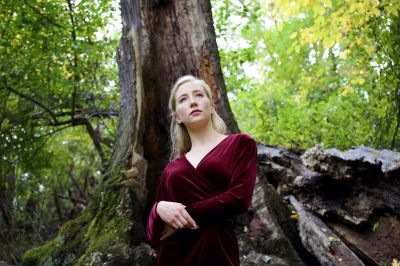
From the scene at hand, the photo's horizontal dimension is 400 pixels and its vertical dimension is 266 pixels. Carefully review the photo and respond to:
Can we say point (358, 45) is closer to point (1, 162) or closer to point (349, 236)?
point (349, 236)

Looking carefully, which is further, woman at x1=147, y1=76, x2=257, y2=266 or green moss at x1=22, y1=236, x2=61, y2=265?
green moss at x1=22, y1=236, x2=61, y2=265

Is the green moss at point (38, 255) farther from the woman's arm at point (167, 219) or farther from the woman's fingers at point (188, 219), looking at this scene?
the woman's fingers at point (188, 219)

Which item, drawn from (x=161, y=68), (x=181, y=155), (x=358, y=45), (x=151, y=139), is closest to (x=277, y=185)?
(x=151, y=139)

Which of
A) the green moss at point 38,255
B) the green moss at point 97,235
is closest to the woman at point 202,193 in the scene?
the green moss at point 97,235

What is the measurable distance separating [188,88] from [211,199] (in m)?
0.73

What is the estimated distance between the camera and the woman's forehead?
2.29 meters

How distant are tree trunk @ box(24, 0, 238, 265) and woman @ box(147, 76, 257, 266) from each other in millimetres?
1319

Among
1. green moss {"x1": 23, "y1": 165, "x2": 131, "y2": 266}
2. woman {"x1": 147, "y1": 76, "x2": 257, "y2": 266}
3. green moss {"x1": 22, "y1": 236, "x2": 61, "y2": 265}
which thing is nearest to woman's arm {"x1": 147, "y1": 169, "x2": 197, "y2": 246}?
woman {"x1": 147, "y1": 76, "x2": 257, "y2": 266}

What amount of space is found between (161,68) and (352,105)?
14.8ft

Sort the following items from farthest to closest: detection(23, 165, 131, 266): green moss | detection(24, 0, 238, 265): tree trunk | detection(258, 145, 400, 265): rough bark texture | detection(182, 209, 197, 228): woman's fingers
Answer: detection(24, 0, 238, 265): tree trunk < detection(258, 145, 400, 265): rough bark texture < detection(23, 165, 131, 266): green moss < detection(182, 209, 197, 228): woman's fingers

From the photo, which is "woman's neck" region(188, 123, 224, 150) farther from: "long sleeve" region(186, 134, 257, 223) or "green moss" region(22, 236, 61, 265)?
"green moss" region(22, 236, 61, 265)

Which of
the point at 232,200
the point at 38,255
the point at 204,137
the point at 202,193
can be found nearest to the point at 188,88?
the point at 204,137

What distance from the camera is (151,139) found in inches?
165

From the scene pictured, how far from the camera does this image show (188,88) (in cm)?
230
